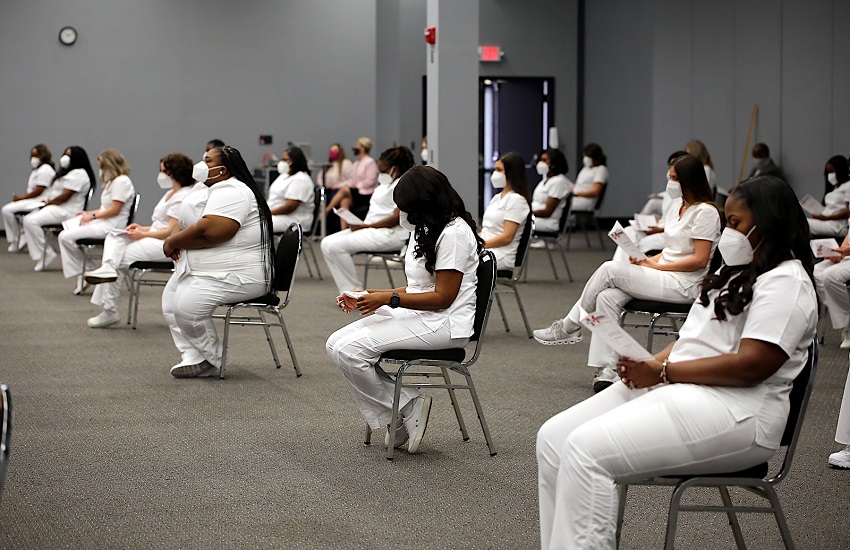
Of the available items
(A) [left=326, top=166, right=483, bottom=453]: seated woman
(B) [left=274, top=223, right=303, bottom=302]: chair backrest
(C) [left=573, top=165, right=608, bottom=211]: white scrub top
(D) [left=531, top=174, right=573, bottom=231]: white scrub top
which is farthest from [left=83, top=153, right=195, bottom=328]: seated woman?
(C) [left=573, top=165, right=608, bottom=211]: white scrub top

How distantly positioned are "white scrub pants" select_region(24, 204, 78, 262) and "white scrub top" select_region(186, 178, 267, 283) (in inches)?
233

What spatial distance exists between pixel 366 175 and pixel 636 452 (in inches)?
475

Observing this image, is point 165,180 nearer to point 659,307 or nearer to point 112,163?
point 112,163

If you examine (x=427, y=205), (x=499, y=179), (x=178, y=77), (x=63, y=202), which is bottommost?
(x=63, y=202)

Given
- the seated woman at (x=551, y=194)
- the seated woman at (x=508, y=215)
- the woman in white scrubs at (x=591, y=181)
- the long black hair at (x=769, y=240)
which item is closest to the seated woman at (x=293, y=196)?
the seated woman at (x=551, y=194)

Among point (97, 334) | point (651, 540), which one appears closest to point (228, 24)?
point (97, 334)

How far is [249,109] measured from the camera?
1556 centimetres

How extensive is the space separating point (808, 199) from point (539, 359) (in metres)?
3.02

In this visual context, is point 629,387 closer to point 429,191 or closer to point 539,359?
point 429,191

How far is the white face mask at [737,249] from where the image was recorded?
8.66ft

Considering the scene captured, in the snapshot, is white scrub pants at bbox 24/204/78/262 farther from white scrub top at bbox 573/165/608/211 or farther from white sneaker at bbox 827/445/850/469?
white sneaker at bbox 827/445/850/469

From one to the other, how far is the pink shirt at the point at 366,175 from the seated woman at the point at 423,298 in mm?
10249

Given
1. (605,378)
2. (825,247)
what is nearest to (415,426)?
(605,378)

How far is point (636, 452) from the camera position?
8.06ft
